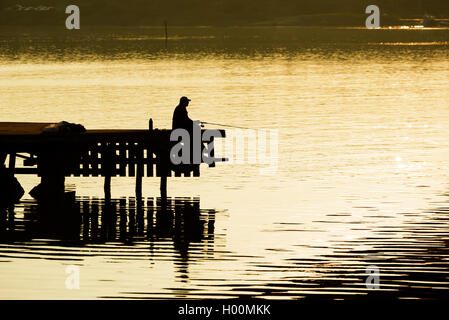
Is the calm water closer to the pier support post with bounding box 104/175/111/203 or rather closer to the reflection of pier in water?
the reflection of pier in water

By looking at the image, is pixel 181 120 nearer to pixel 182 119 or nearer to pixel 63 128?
pixel 182 119

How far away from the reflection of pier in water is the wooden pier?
90 centimetres

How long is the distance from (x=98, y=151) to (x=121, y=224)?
499 cm

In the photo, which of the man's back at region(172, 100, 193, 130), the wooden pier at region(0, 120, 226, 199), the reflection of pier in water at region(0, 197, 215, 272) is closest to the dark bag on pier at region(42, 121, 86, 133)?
the wooden pier at region(0, 120, 226, 199)

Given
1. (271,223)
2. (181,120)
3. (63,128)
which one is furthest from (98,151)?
(271,223)

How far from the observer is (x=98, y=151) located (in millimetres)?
36000

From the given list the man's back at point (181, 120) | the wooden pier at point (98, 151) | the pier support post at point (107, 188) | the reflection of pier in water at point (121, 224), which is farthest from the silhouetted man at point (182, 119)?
the pier support post at point (107, 188)

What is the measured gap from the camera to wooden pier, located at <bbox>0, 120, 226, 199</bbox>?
3491 cm

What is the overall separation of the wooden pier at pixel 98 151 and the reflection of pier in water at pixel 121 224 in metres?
0.90

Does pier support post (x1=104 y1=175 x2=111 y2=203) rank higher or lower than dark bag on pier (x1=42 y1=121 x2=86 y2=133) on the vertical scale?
lower

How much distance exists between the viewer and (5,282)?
24.7 m

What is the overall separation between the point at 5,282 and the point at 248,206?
11479mm

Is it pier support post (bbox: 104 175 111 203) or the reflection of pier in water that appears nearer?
the reflection of pier in water
